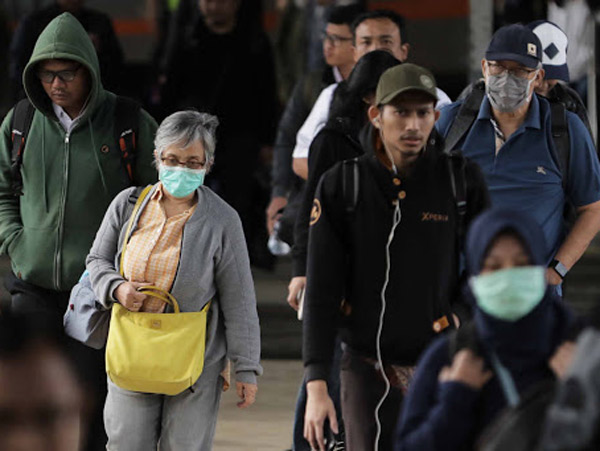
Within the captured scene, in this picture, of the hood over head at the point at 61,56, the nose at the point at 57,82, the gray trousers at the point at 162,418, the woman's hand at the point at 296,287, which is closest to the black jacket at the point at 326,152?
the woman's hand at the point at 296,287

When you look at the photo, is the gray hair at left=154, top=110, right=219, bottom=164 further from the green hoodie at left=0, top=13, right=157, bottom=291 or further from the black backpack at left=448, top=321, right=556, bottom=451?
the black backpack at left=448, top=321, right=556, bottom=451

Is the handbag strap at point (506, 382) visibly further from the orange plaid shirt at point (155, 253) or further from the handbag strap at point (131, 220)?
the handbag strap at point (131, 220)

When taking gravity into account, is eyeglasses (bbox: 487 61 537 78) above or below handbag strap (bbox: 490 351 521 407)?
above

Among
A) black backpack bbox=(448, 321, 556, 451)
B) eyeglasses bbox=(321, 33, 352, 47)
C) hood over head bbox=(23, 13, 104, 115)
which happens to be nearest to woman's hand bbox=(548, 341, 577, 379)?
black backpack bbox=(448, 321, 556, 451)

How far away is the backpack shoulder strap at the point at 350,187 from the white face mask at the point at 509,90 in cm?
117

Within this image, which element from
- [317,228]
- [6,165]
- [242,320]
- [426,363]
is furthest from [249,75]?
[426,363]

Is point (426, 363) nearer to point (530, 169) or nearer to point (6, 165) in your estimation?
point (530, 169)

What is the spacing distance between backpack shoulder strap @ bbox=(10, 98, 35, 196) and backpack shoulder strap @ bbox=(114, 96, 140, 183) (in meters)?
0.35

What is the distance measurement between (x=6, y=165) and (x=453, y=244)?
2.20 meters

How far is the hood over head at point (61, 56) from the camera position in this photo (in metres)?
6.61

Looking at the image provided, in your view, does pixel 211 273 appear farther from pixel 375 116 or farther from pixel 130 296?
pixel 375 116

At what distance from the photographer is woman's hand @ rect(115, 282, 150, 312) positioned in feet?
19.0

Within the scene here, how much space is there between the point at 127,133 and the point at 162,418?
3.92 feet

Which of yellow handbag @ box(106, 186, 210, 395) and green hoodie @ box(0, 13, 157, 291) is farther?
green hoodie @ box(0, 13, 157, 291)
